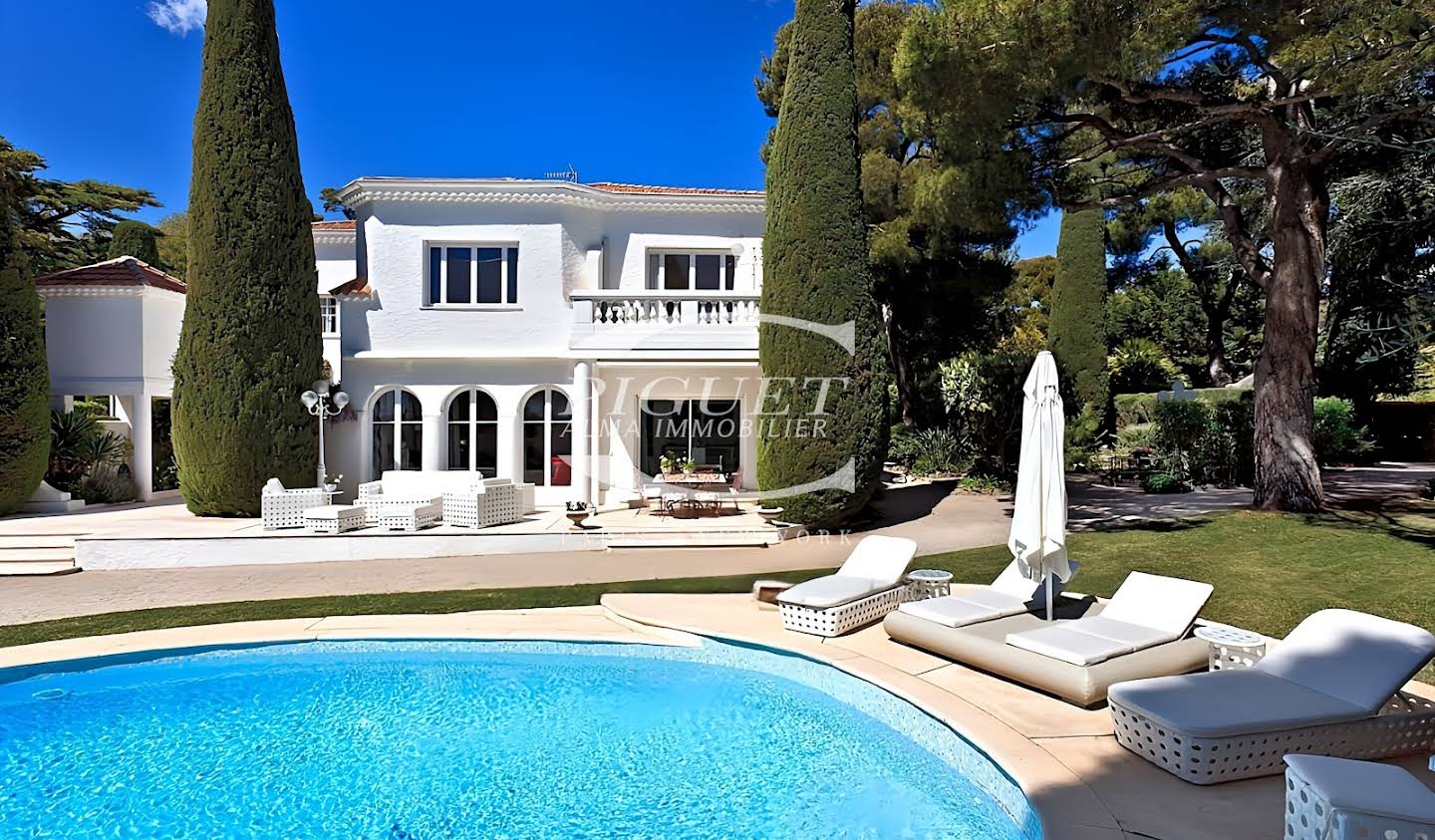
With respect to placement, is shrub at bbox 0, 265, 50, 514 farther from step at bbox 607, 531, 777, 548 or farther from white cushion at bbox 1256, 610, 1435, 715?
white cushion at bbox 1256, 610, 1435, 715

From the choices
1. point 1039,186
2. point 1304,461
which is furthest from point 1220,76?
point 1304,461

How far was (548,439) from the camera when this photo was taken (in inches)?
830

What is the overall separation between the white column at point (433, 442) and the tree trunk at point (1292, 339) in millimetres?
20884

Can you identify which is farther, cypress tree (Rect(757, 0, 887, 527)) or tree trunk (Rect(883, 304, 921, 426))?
tree trunk (Rect(883, 304, 921, 426))

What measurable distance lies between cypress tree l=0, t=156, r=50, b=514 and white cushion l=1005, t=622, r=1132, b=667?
23.0 metres

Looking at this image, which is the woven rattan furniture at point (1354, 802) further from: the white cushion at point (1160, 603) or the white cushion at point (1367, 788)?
the white cushion at point (1160, 603)

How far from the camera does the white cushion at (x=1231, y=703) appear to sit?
5.06 metres

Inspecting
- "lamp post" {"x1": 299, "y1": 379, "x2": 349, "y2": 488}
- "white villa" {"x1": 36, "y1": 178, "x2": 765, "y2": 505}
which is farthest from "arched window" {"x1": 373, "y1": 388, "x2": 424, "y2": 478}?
"lamp post" {"x1": 299, "y1": 379, "x2": 349, "y2": 488}

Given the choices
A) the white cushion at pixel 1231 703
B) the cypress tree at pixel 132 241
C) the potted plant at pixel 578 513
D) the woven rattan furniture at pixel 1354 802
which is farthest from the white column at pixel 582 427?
the cypress tree at pixel 132 241

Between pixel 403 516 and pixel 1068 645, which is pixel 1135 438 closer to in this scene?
pixel 1068 645

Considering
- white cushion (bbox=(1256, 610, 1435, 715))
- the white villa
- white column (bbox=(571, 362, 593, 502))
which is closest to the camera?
white cushion (bbox=(1256, 610, 1435, 715))

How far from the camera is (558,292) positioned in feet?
69.0

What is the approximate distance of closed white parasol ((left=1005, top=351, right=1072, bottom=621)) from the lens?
786 centimetres

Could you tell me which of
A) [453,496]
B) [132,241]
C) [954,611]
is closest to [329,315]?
[453,496]
